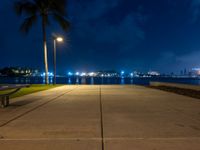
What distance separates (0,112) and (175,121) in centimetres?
671

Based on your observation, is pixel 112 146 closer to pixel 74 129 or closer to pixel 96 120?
pixel 74 129

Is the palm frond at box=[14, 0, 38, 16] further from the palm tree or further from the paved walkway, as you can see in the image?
the paved walkway

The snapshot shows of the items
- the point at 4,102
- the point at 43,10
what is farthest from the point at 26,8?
the point at 4,102

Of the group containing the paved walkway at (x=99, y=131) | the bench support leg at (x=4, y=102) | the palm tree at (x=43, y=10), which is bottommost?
the paved walkway at (x=99, y=131)

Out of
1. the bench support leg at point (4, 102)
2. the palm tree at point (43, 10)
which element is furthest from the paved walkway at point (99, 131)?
the palm tree at point (43, 10)

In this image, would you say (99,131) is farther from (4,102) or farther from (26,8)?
(26,8)

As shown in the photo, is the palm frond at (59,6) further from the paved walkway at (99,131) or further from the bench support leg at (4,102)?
the paved walkway at (99,131)

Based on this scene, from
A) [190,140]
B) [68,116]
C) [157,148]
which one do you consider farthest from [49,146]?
[68,116]

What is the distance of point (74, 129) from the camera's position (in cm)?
877

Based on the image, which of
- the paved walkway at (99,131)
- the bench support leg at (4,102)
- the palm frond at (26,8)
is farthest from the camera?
the palm frond at (26,8)

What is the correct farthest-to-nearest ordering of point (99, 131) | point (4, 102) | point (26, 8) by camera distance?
point (26, 8), point (4, 102), point (99, 131)

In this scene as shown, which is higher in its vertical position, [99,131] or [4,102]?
[4,102]

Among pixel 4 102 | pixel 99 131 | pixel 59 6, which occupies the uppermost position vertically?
pixel 59 6

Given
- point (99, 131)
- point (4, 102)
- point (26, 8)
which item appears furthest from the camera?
point (26, 8)
